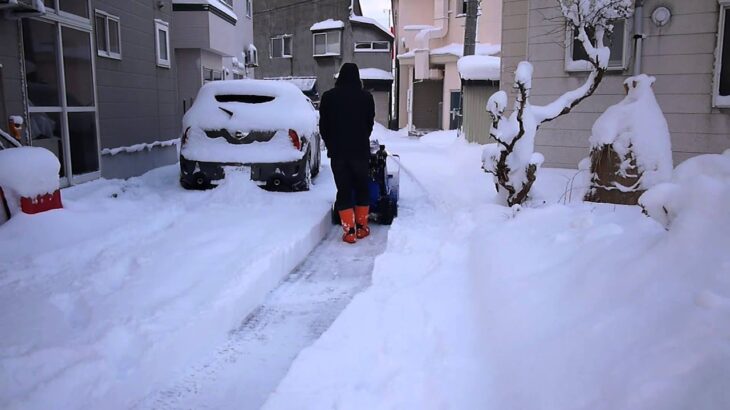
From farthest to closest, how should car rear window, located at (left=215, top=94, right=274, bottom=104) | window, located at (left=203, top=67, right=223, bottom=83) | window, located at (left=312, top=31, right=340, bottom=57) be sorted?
window, located at (left=312, top=31, right=340, bottom=57) → window, located at (left=203, top=67, right=223, bottom=83) → car rear window, located at (left=215, top=94, right=274, bottom=104)

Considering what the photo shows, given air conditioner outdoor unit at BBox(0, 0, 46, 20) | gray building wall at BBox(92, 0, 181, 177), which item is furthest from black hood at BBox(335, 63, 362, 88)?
gray building wall at BBox(92, 0, 181, 177)

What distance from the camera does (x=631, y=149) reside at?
20.7ft

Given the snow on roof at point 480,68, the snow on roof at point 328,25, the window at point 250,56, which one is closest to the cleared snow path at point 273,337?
the snow on roof at point 480,68

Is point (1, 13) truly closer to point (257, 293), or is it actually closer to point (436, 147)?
point (257, 293)

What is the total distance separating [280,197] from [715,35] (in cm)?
679

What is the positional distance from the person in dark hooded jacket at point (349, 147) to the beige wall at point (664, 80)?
16.3ft

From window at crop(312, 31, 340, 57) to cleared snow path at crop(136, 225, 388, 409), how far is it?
1194 inches

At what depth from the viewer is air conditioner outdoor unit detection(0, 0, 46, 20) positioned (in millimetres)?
6109

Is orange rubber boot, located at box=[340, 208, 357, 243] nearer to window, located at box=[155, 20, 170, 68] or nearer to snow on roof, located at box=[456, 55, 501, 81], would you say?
window, located at box=[155, 20, 170, 68]

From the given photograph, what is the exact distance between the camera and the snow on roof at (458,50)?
20862mm

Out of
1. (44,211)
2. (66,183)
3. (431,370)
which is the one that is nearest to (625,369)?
(431,370)

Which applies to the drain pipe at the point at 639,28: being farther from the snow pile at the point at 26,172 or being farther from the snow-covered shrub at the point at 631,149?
the snow pile at the point at 26,172

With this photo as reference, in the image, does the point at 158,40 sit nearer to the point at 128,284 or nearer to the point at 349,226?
the point at 349,226

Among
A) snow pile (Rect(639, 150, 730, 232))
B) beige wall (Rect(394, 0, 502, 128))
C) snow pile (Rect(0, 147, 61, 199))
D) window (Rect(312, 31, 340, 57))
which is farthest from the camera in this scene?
window (Rect(312, 31, 340, 57))
